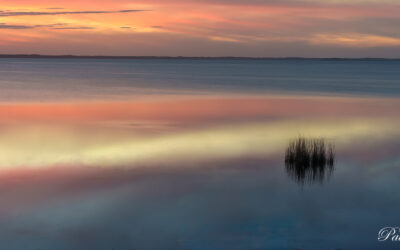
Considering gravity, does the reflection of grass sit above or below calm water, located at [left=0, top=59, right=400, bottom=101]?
below

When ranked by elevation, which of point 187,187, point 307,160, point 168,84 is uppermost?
point 168,84

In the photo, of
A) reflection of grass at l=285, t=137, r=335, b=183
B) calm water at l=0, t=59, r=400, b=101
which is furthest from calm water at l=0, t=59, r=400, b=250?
calm water at l=0, t=59, r=400, b=101

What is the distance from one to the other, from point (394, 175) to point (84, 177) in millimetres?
6751

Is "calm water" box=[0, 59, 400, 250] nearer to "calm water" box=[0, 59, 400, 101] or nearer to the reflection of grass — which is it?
the reflection of grass

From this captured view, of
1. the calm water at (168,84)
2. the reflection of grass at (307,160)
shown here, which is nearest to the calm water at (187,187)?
the reflection of grass at (307,160)

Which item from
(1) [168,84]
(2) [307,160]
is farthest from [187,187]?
(1) [168,84]

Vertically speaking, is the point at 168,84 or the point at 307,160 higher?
the point at 168,84

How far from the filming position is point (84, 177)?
11664 millimetres

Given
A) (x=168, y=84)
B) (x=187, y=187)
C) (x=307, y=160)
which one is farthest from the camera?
(x=168, y=84)

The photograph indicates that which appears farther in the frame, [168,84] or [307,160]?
[168,84]

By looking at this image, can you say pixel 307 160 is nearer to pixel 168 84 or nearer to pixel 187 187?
pixel 187 187

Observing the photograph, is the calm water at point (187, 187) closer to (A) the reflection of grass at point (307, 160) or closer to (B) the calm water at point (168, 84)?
(A) the reflection of grass at point (307, 160)

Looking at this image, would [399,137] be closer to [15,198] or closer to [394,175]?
[394,175]

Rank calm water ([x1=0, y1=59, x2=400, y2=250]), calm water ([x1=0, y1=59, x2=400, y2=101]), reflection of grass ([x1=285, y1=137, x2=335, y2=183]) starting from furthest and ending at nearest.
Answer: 1. calm water ([x1=0, y1=59, x2=400, y2=101])
2. reflection of grass ([x1=285, y1=137, x2=335, y2=183])
3. calm water ([x1=0, y1=59, x2=400, y2=250])
